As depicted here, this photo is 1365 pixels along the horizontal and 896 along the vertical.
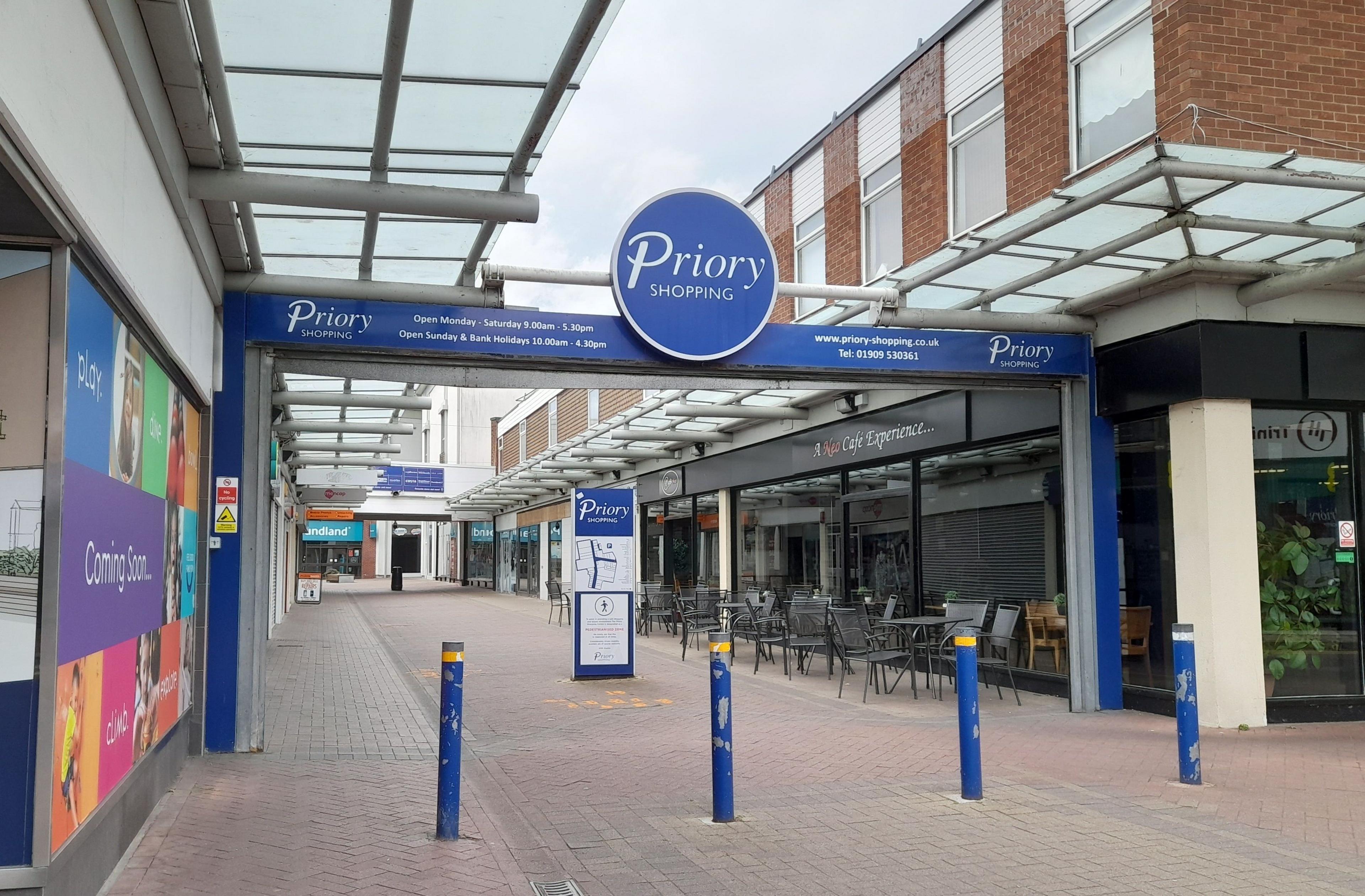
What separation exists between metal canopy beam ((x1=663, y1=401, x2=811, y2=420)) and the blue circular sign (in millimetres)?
6472

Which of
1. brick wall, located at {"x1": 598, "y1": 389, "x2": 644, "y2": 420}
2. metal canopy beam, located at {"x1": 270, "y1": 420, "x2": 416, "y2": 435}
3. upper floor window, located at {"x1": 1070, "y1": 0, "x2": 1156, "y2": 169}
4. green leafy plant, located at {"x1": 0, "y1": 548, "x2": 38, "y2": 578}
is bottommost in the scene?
green leafy plant, located at {"x1": 0, "y1": 548, "x2": 38, "y2": 578}

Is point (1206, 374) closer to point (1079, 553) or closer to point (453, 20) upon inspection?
point (1079, 553)

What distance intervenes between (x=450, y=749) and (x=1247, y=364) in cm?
730

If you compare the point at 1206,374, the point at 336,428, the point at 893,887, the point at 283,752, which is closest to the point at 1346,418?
the point at 1206,374

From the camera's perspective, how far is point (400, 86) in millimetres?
5809

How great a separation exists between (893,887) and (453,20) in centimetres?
441

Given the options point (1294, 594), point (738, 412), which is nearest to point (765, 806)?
point (1294, 594)

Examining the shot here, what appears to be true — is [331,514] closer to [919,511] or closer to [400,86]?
[919,511]

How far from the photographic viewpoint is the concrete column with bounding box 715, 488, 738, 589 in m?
20.5

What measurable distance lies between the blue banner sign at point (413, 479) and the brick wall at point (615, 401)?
1588 cm

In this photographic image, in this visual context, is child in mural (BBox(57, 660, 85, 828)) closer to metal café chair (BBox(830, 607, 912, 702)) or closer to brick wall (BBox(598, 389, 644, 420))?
metal café chair (BBox(830, 607, 912, 702))

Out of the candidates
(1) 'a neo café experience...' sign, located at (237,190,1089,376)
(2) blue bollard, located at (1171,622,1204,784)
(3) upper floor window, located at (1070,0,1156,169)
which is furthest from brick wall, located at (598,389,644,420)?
(2) blue bollard, located at (1171,622,1204,784)

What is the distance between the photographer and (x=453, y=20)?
17.1ft

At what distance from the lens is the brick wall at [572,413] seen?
102ft
